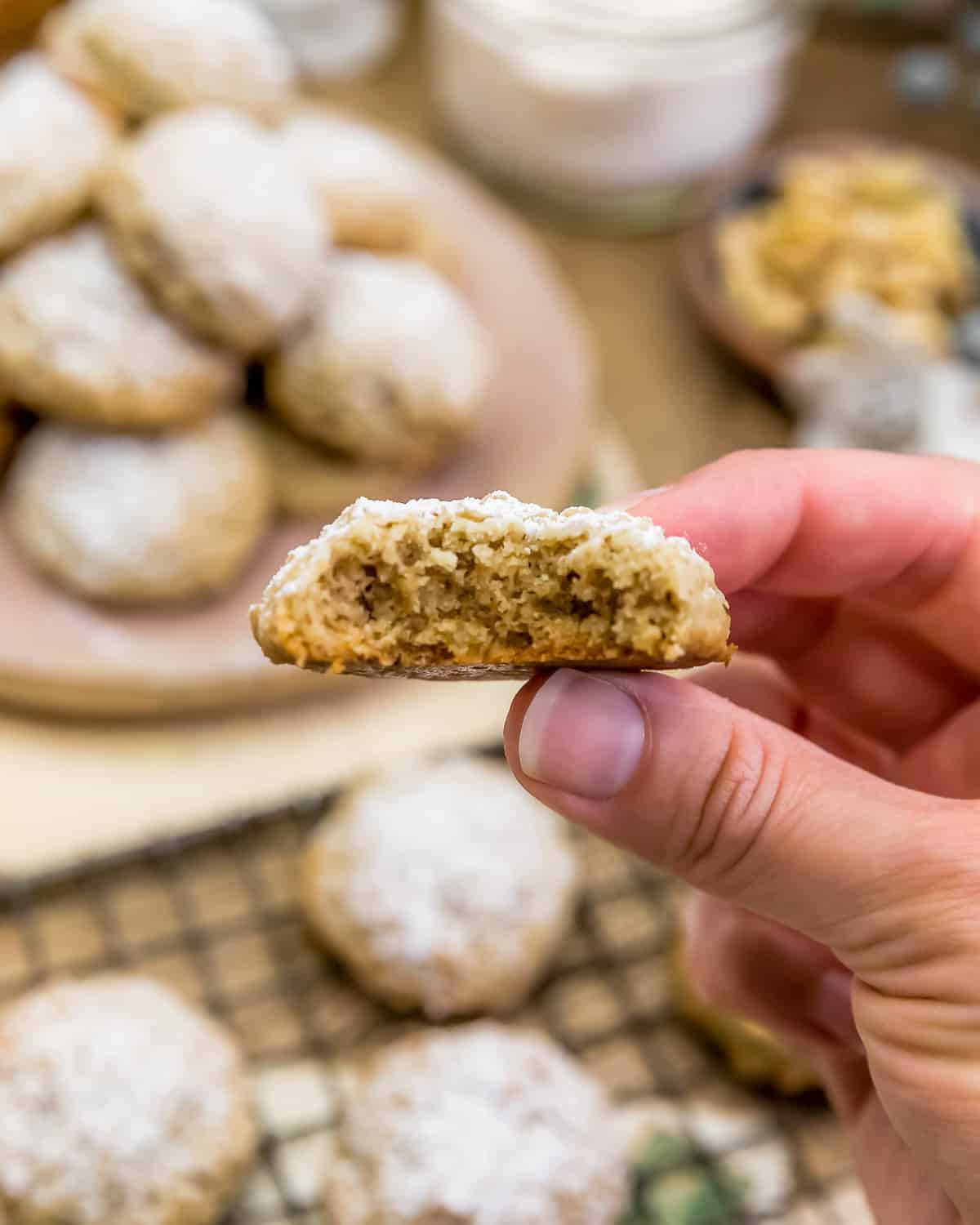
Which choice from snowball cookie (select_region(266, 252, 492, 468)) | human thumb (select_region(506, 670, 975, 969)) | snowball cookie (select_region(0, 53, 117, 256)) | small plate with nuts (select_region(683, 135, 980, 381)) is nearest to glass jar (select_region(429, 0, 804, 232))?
small plate with nuts (select_region(683, 135, 980, 381))

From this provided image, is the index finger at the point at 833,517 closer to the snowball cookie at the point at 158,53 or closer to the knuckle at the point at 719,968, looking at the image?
the knuckle at the point at 719,968

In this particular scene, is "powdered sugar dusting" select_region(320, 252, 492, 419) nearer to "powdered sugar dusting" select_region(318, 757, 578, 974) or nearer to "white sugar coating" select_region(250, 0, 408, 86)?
"powdered sugar dusting" select_region(318, 757, 578, 974)

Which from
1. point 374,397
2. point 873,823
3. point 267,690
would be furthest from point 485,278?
point 873,823

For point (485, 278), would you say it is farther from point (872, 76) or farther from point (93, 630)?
point (872, 76)

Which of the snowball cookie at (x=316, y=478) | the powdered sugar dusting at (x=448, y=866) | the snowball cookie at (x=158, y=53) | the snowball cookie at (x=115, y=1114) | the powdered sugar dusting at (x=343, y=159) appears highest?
the snowball cookie at (x=158, y=53)

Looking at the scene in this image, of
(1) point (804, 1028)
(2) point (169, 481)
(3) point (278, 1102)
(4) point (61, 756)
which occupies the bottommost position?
(3) point (278, 1102)

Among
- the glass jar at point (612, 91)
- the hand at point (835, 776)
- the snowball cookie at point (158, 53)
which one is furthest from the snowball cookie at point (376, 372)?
the glass jar at point (612, 91)
